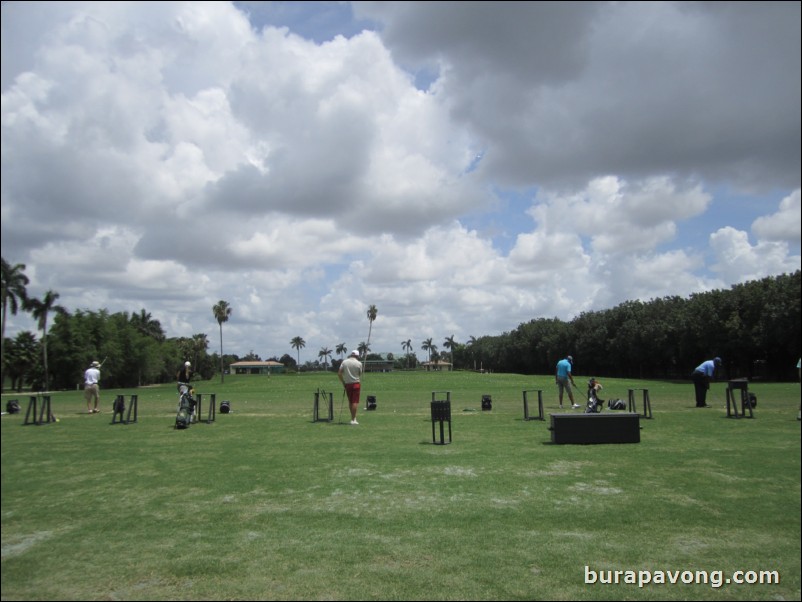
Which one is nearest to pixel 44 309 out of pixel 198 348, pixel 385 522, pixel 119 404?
pixel 385 522

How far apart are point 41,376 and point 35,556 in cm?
136

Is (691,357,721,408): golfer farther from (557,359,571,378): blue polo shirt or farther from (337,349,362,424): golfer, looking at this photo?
(337,349,362,424): golfer

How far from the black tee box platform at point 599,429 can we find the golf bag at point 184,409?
34.2ft

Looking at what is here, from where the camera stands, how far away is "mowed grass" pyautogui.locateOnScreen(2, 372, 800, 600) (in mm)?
4340

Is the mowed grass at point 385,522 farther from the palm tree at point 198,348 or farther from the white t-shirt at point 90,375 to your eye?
the palm tree at point 198,348

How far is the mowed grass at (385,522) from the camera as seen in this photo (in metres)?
4.34

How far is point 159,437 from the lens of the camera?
1324cm

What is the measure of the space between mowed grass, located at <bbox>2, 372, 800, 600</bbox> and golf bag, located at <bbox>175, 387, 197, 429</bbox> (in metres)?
5.59

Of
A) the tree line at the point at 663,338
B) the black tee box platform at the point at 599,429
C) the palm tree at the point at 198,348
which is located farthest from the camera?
the palm tree at the point at 198,348

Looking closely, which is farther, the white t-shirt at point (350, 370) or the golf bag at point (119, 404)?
the white t-shirt at point (350, 370)

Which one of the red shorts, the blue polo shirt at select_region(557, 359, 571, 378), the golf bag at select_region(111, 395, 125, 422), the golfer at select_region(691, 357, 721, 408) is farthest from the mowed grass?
the golfer at select_region(691, 357, 721, 408)

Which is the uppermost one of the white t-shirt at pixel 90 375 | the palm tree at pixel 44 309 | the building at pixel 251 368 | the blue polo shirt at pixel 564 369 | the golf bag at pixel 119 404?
the palm tree at pixel 44 309

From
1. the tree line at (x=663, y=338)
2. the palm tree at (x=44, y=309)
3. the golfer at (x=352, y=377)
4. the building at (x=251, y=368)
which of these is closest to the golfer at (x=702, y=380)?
the tree line at (x=663, y=338)

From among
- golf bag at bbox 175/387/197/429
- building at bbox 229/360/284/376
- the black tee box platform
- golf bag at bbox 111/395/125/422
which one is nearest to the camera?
the black tee box platform
